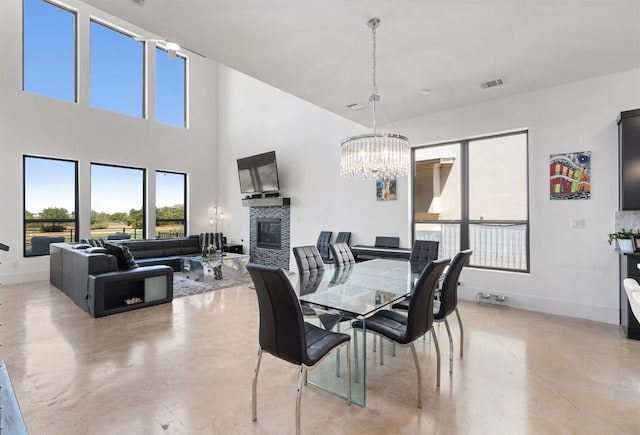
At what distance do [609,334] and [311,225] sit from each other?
4.99 meters

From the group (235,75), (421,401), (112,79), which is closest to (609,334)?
(421,401)

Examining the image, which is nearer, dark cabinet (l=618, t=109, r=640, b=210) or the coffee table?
dark cabinet (l=618, t=109, r=640, b=210)

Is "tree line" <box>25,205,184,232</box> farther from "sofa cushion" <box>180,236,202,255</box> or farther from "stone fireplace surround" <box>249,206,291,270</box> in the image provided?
"stone fireplace surround" <box>249,206,291,270</box>

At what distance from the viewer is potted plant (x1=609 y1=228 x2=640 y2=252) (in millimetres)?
3355

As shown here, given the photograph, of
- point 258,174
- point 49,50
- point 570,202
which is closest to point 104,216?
point 49,50

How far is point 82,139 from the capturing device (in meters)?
6.79

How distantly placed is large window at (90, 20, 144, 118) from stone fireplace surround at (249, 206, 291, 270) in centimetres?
386

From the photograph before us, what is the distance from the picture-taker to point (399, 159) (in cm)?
335

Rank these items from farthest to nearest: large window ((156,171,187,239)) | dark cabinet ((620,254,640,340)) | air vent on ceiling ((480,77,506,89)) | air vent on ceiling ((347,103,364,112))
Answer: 1. large window ((156,171,187,239))
2. air vent on ceiling ((347,103,364,112))
3. air vent on ceiling ((480,77,506,89))
4. dark cabinet ((620,254,640,340))

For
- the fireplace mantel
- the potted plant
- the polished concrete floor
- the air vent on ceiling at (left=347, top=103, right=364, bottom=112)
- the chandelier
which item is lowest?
the polished concrete floor

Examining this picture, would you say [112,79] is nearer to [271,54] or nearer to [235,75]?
[235,75]

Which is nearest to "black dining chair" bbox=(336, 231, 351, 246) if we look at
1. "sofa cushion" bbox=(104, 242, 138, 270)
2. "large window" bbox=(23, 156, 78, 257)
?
"sofa cushion" bbox=(104, 242, 138, 270)

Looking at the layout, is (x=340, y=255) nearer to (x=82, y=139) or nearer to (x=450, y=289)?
(x=450, y=289)

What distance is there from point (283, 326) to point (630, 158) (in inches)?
168
